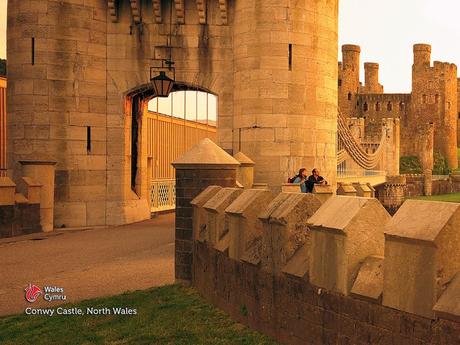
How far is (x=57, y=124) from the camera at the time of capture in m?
17.2

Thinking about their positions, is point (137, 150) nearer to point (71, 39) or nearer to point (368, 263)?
point (71, 39)

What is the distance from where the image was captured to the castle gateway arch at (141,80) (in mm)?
17109

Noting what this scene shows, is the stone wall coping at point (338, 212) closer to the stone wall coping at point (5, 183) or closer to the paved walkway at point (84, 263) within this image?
the paved walkway at point (84, 263)

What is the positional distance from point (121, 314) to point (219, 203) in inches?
64.6

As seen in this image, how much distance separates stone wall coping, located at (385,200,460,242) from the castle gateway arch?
13.2 m

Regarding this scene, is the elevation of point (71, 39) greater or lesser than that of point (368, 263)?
greater

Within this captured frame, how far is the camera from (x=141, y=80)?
58.7 ft

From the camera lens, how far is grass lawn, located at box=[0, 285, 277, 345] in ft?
20.6

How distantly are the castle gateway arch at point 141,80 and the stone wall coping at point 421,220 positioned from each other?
13177mm

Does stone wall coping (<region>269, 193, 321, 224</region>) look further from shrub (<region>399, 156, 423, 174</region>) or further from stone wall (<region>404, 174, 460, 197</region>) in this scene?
shrub (<region>399, 156, 423, 174</region>)

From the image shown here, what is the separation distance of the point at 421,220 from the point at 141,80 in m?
14.7

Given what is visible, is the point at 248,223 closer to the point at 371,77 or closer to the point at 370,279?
the point at 370,279

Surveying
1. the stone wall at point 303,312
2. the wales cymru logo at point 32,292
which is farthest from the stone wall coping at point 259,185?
the stone wall at point 303,312

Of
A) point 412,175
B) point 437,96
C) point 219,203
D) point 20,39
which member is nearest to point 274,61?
point 20,39
